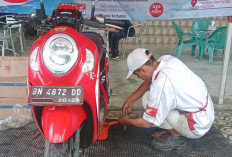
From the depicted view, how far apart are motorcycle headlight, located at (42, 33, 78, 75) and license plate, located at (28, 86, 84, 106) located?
10cm

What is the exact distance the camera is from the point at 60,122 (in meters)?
1.60

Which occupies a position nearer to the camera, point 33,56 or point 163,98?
point 33,56

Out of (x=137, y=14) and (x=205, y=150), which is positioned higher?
(x=137, y=14)

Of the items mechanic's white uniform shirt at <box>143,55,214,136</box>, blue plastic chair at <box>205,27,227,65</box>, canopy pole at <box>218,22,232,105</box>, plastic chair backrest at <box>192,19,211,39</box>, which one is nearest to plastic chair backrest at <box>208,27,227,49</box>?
blue plastic chair at <box>205,27,227,65</box>

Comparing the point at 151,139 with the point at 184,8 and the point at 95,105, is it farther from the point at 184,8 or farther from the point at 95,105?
the point at 184,8

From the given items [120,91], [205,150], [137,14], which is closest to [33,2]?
[137,14]

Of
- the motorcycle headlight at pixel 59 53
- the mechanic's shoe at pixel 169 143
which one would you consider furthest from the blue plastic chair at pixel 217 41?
the motorcycle headlight at pixel 59 53

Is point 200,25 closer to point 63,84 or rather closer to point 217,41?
point 217,41

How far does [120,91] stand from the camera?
4160mm

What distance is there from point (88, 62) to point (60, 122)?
1.34 feet

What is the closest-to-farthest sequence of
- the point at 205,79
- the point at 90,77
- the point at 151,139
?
the point at 90,77
the point at 151,139
the point at 205,79

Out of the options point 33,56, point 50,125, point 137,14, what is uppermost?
point 137,14

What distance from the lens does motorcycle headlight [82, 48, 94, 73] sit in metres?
1.73

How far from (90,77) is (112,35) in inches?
187
